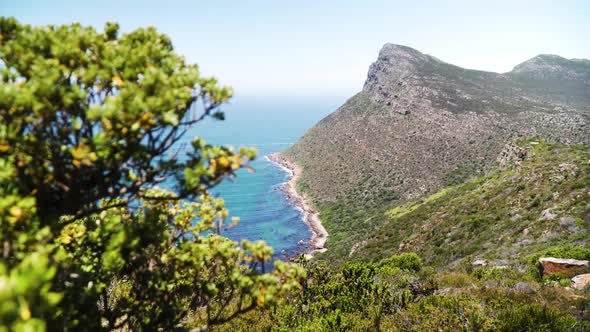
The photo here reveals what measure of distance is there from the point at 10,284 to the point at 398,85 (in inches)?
5201

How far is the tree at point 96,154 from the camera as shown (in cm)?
477

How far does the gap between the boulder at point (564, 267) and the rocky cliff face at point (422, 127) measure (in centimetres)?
6485

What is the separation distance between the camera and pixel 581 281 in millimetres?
16188

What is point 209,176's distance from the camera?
5363 mm

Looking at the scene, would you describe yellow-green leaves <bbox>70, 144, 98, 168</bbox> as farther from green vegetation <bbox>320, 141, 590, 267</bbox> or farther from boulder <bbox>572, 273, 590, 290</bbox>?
green vegetation <bbox>320, 141, 590, 267</bbox>

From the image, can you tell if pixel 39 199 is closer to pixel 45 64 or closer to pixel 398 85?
pixel 45 64

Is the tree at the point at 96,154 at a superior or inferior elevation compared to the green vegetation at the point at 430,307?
superior

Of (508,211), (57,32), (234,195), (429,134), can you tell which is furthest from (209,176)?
(234,195)

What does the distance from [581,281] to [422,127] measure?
294 ft

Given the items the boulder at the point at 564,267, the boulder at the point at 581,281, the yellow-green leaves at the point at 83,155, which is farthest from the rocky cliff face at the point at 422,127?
the yellow-green leaves at the point at 83,155

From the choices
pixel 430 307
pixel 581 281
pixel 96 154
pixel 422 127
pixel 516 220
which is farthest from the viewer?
pixel 422 127

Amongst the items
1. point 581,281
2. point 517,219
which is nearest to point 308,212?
point 517,219

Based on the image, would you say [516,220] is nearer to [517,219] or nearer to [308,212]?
[517,219]

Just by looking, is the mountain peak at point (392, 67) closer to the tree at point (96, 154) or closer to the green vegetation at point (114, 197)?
the green vegetation at point (114, 197)
